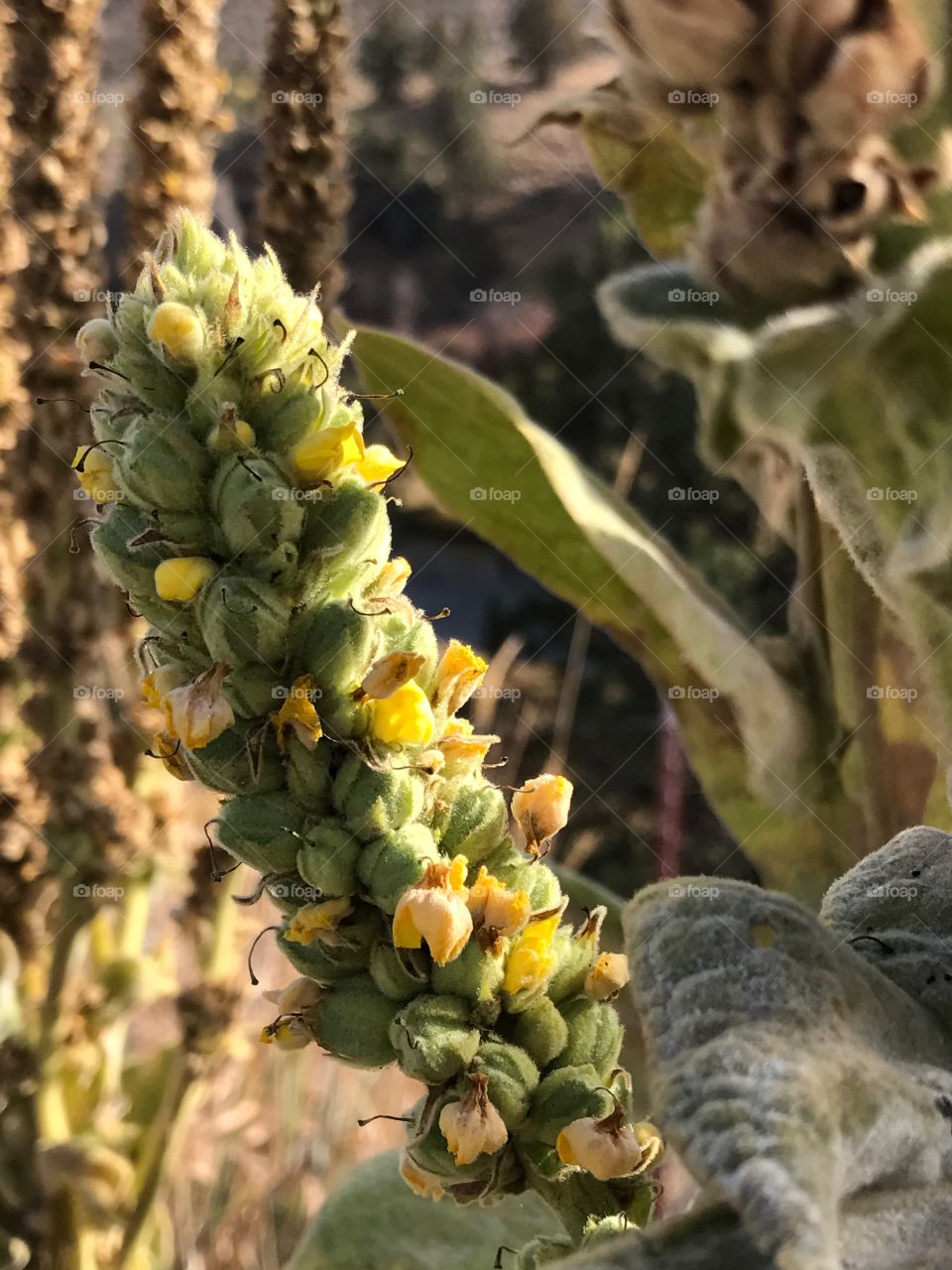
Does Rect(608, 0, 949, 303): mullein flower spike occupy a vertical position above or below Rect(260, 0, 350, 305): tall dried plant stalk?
above

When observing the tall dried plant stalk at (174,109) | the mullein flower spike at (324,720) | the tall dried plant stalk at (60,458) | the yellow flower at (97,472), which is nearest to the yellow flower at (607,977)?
the mullein flower spike at (324,720)

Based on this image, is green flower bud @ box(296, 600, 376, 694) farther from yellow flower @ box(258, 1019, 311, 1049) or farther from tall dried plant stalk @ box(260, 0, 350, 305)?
tall dried plant stalk @ box(260, 0, 350, 305)

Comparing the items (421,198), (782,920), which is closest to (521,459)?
(782,920)

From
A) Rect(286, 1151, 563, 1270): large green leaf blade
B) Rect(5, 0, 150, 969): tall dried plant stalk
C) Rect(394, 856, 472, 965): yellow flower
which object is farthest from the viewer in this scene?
Rect(5, 0, 150, 969): tall dried plant stalk

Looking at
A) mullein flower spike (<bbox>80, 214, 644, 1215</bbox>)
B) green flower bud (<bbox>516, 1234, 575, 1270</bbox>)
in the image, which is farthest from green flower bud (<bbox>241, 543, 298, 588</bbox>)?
green flower bud (<bbox>516, 1234, 575, 1270</bbox>)

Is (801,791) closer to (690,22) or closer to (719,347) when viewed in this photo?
(719,347)

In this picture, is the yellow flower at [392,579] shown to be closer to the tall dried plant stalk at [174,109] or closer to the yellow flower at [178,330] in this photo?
the yellow flower at [178,330]

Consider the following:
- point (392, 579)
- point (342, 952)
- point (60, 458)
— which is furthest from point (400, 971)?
point (60, 458)

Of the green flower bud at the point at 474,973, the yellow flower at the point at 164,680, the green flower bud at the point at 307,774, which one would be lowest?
the green flower bud at the point at 474,973
